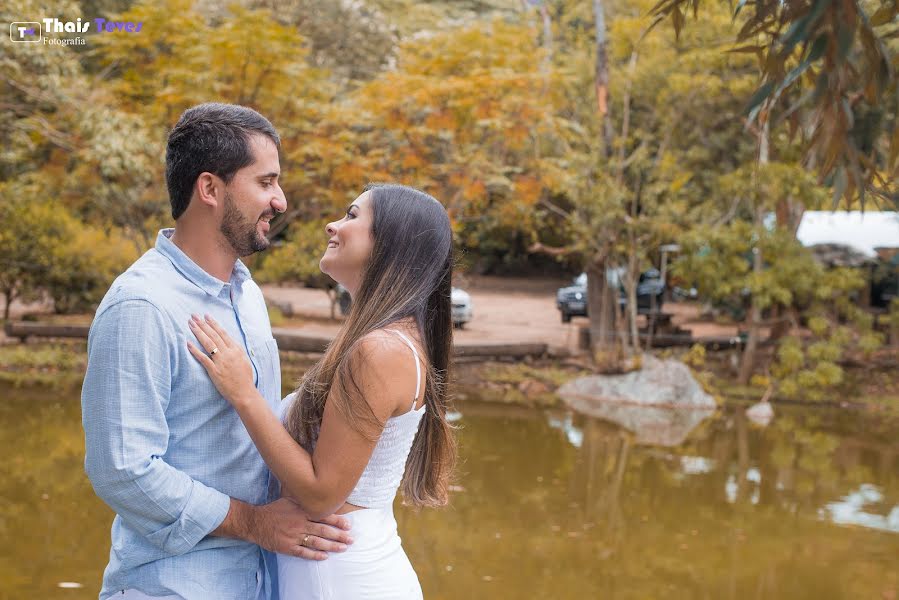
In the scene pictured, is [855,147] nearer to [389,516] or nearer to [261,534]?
[389,516]

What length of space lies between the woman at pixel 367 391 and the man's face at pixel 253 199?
0.19 m

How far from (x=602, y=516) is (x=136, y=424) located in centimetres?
593

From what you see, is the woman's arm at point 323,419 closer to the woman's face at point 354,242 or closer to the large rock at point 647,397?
the woman's face at point 354,242

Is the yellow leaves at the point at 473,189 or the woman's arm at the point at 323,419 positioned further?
the yellow leaves at the point at 473,189

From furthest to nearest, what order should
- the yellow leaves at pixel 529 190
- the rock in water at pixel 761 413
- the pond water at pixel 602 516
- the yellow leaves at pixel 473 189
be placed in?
the yellow leaves at pixel 529 190 < the yellow leaves at pixel 473 189 < the rock in water at pixel 761 413 < the pond water at pixel 602 516

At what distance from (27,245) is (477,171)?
6.96 m

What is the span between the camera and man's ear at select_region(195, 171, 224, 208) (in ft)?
6.19

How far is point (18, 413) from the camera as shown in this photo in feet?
32.2

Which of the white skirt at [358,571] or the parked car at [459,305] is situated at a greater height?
the white skirt at [358,571]

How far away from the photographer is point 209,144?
188 cm

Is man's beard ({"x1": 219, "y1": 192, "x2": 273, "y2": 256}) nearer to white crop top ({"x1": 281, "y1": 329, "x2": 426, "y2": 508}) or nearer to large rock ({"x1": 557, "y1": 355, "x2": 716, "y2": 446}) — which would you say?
white crop top ({"x1": 281, "y1": 329, "x2": 426, "y2": 508})

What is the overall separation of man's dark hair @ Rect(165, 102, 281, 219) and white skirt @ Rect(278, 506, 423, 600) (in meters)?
0.72

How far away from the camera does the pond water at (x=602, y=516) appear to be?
5.73m

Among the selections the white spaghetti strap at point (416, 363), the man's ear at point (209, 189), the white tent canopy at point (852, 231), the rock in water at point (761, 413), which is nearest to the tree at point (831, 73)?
the white spaghetti strap at point (416, 363)
